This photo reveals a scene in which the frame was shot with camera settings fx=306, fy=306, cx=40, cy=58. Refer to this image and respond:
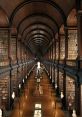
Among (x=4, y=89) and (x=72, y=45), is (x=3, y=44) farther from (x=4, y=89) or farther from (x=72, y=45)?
(x=72, y=45)

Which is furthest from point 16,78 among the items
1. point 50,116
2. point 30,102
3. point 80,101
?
point 80,101

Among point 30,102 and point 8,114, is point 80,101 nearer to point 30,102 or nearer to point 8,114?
point 8,114

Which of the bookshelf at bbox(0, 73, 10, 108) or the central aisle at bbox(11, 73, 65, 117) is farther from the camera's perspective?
the bookshelf at bbox(0, 73, 10, 108)

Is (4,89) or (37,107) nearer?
(4,89)

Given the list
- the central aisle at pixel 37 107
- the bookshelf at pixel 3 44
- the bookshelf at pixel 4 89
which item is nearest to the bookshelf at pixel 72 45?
the central aisle at pixel 37 107

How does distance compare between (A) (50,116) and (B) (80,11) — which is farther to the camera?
(A) (50,116)

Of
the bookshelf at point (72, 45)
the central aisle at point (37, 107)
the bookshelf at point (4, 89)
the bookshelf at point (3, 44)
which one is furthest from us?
the bookshelf at point (3, 44)

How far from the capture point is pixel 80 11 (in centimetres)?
1736

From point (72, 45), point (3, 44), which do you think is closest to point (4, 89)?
point (3, 44)

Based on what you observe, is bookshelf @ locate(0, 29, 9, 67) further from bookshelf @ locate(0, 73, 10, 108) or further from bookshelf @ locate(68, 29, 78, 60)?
bookshelf @ locate(68, 29, 78, 60)

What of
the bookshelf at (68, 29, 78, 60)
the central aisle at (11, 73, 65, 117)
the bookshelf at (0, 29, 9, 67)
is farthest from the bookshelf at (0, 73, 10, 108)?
the bookshelf at (68, 29, 78, 60)

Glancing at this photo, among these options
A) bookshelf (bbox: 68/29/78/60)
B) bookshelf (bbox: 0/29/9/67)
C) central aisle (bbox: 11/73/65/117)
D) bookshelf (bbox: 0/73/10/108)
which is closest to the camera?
central aisle (bbox: 11/73/65/117)

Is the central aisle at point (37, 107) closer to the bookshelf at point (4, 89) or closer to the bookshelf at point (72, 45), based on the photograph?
the bookshelf at point (4, 89)

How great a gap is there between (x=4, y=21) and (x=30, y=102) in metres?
8.00
